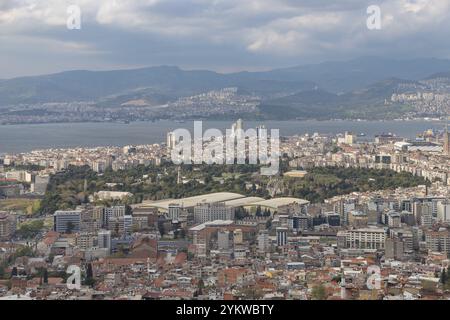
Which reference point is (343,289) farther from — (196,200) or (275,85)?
(275,85)

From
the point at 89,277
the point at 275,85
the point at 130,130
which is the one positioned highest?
the point at 275,85

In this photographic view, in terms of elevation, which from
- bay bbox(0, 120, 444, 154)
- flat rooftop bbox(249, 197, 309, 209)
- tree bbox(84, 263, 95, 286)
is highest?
bay bbox(0, 120, 444, 154)

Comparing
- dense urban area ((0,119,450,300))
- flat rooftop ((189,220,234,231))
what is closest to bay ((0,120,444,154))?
dense urban area ((0,119,450,300))

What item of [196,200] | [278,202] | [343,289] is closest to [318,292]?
[343,289]

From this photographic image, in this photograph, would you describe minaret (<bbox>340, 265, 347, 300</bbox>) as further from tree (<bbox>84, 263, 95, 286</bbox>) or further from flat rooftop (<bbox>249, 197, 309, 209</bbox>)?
flat rooftop (<bbox>249, 197, 309, 209</bbox>)

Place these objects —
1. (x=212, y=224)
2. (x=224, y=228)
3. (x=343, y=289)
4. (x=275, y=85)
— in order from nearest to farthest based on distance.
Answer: (x=343, y=289), (x=224, y=228), (x=212, y=224), (x=275, y=85)

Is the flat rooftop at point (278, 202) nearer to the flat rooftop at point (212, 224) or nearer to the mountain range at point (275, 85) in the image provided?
the flat rooftop at point (212, 224)

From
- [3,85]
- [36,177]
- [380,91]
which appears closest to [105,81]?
[3,85]

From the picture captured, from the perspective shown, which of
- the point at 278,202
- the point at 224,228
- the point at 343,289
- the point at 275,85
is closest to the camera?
the point at 343,289

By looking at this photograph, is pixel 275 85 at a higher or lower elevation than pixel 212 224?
higher
